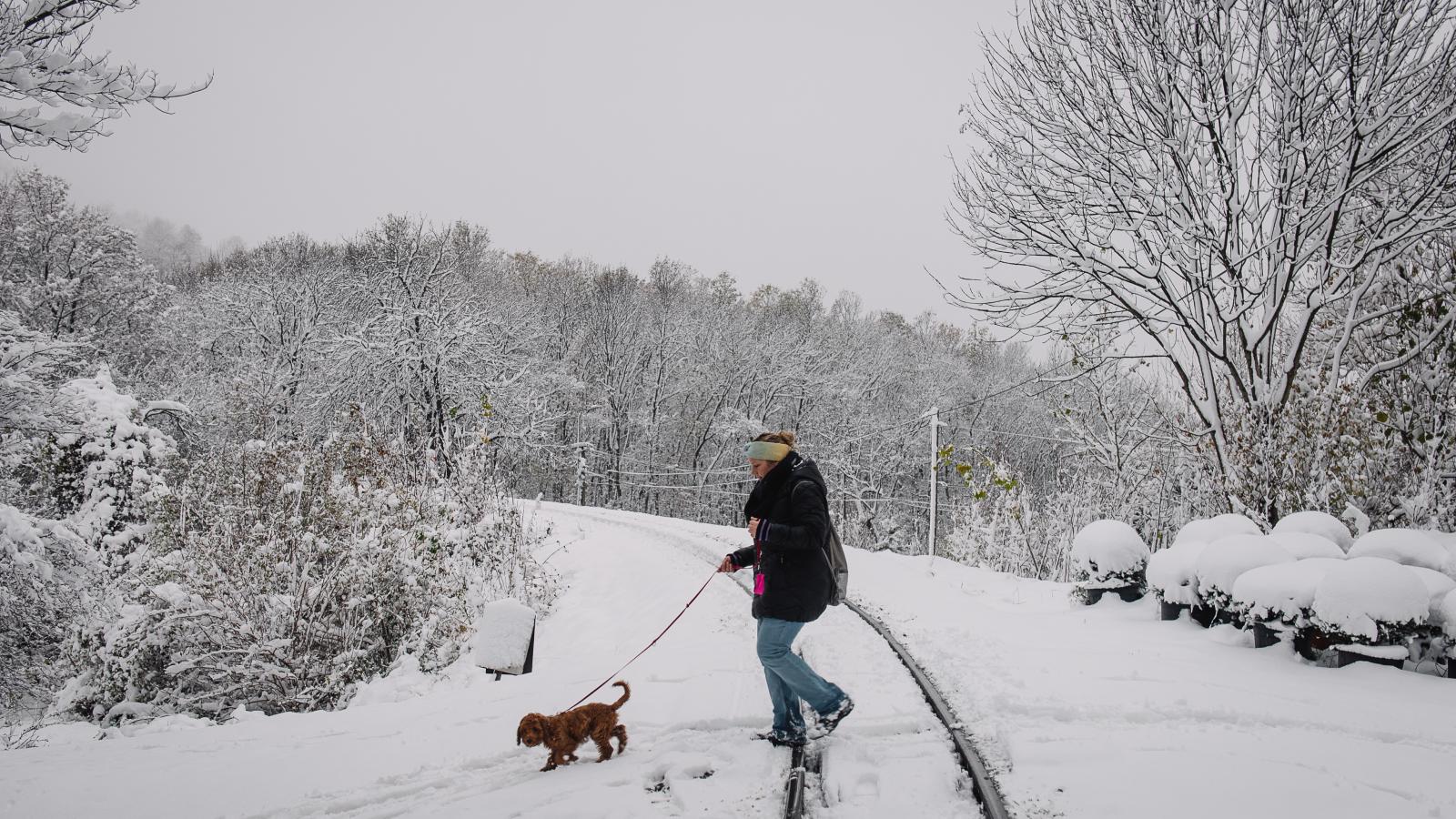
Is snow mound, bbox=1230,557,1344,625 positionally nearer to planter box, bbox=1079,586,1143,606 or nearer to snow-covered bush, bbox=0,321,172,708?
planter box, bbox=1079,586,1143,606

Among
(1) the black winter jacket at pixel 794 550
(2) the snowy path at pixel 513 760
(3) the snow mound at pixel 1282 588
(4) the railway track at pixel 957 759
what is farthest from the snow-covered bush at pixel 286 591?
(3) the snow mound at pixel 1282 588

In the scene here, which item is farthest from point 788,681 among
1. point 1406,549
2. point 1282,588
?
point 1406,549

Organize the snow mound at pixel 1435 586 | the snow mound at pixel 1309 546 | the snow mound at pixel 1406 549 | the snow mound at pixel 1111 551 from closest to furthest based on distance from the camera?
the snow mound at pixel 1435 586 → the snow mound at pixel 1406 549 → the snow mound at pixel 1309 546 → the snow mound at pixel 1111 551

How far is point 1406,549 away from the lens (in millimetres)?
6129

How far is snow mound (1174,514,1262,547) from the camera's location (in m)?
7.52

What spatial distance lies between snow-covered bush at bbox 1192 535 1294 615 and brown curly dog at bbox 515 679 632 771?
5.68 metres

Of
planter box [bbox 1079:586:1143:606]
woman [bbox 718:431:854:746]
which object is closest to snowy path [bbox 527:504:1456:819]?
planter box [bbox 1079:586:1143:606]

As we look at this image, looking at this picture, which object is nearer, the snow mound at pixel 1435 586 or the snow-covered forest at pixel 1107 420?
the snow mound at pixel 1435 586

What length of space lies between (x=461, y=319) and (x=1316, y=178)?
77.4 feet

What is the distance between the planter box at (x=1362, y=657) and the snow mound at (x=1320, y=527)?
1.42m

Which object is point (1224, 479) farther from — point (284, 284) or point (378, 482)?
point (284, 284)

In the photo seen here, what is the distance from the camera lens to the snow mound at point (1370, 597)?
5422 millimetres

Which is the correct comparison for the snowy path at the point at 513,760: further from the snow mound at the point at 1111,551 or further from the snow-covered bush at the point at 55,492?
the snow mound at the point at 1111,551

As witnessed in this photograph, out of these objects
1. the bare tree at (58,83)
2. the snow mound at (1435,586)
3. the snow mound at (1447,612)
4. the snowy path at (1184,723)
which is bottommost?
the snowy path at (1184,723)
